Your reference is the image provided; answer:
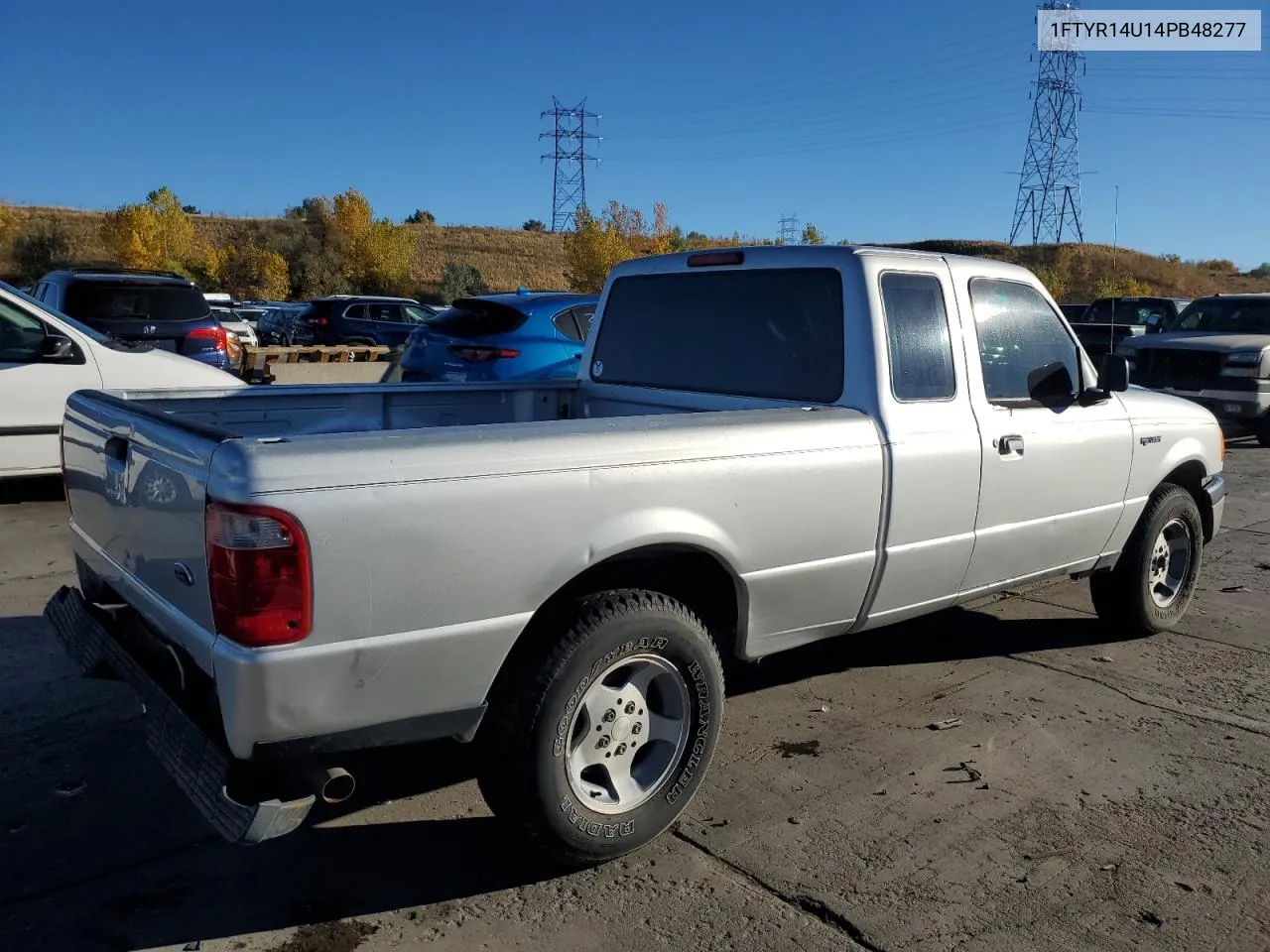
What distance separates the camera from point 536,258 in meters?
88.3

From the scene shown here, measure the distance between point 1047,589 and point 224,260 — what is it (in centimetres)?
6575

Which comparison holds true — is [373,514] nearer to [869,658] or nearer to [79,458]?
[79,458]

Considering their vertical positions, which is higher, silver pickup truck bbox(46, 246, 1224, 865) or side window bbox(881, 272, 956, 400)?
side window bbox(881, 272, 956, 400)

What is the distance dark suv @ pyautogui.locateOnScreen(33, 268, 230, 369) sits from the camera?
1052 centimetres

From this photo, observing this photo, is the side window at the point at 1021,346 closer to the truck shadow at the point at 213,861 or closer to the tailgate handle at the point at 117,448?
the truck shadow at the point at 213,861

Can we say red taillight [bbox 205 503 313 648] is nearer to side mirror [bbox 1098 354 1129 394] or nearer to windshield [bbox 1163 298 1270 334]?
side mirror [bbox 1098 354 1129 394]

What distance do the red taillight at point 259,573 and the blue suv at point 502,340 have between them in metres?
6.80

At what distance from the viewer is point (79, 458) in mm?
3662

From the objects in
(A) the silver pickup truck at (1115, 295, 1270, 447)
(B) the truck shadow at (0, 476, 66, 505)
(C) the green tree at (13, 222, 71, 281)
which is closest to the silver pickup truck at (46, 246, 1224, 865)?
(B) the truck shadow at (0, 476, 66, 505)

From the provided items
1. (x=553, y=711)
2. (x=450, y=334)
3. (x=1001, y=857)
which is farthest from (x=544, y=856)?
(x=450, y=334)

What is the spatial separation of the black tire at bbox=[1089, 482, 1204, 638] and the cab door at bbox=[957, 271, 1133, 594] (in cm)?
40

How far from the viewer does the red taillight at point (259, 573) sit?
2531 millimetres

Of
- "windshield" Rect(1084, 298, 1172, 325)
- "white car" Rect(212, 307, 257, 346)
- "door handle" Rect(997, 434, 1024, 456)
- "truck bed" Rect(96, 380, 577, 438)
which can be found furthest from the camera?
"white car" Rect(212, 307, 257, 346)

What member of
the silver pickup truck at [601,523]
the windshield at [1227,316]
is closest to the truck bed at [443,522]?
the silver pickup truck at [601,523]
